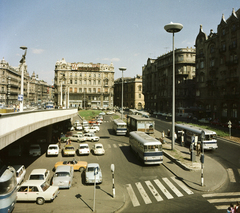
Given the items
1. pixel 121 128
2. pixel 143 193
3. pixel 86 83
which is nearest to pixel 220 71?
pixel 121 128

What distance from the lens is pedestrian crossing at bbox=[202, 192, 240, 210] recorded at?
42.0ft

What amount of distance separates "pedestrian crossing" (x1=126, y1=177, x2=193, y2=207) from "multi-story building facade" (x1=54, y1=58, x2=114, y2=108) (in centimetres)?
9468

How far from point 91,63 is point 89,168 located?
342 feet

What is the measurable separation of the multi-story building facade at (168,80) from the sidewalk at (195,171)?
185 ft

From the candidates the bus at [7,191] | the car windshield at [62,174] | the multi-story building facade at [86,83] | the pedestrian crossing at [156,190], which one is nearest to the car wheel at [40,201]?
the bus at [7,191]

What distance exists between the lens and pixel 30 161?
916 inches

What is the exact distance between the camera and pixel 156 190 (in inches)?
601

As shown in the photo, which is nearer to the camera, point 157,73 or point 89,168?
point 89,168

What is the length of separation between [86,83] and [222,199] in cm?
10412

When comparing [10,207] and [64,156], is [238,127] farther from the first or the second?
[10,207]

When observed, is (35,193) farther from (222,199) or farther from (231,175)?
(231,175)

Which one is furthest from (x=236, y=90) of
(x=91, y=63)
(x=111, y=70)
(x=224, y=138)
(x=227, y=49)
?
(x=91, y=63)

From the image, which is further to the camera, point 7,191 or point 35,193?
point 35,193

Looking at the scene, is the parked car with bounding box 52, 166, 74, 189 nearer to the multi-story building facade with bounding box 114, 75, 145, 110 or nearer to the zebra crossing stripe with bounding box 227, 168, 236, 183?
the zebra crossing stripe with bounding box 227, 168, 236, 183
